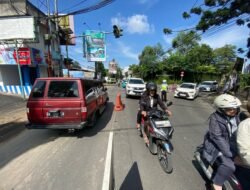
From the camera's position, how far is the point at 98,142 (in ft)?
17.5

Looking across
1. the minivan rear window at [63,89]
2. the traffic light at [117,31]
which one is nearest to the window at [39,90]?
the minivan rear window at [63,89]

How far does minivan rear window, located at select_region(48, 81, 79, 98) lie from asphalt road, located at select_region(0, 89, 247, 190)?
146cm

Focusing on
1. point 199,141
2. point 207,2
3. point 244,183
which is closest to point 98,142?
point 199,141

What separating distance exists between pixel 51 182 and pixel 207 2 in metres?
14.4

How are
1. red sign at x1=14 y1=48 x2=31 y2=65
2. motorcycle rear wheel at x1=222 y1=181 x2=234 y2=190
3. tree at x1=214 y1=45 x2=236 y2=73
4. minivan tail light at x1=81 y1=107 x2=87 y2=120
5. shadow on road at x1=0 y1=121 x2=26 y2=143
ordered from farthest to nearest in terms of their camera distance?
tree at x1=214 y1=45 x2=236 y2=73 → red sign at x1=14 y1=48 x2=31 y2=65 → shadow on road at x1=0 y1=121 x2=26 y2=143 → minivan tail light at x1=81 y1=107 x2=87 y2=120 → motorcycle rear wheel at x1=222 y1=181 x2=234 y2=190

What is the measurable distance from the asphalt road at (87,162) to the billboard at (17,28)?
11.2 metres

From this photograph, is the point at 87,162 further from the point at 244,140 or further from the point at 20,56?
the point at 20,56

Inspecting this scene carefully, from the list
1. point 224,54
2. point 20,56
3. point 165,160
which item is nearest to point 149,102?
point 165,160

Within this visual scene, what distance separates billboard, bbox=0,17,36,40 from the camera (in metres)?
14.4

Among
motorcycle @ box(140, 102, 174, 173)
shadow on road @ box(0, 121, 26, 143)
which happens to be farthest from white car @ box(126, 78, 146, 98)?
motorcycle @ box(140, 102, 174, 173)

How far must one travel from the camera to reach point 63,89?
18.0ft

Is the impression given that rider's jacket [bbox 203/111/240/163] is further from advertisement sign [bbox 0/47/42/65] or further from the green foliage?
the green foliage

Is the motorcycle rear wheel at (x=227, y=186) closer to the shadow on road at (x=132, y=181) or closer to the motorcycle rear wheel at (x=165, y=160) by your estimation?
the motorcycle rear wheel at (x=165, y=160)

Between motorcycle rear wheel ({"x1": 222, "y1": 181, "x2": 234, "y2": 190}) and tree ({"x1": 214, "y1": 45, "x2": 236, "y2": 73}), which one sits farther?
tree ({"x1": 214, "y1": 45, "x2": 236, "y2": 73})
